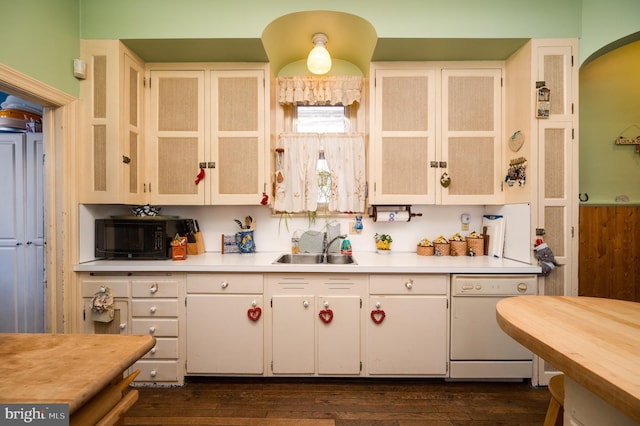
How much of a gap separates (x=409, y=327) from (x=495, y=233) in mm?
1121

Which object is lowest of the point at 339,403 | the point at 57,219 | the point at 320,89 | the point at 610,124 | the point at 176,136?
the point at 339,403

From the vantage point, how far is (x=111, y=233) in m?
2.31

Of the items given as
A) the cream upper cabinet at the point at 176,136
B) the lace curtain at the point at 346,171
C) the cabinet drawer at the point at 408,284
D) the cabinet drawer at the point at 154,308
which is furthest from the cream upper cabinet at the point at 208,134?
the cabinet drawer at the point at 408,284

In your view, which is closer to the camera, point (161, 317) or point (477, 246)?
point (161, 317)

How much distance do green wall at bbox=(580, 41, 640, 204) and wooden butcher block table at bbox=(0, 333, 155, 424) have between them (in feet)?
11.3

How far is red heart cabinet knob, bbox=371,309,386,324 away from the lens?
2.14 meters

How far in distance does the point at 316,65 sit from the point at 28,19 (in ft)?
5.93

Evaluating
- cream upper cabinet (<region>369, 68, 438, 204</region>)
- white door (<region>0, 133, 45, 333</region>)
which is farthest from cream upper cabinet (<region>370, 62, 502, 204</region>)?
white door (<region>0, 133, 45, 333</region>)

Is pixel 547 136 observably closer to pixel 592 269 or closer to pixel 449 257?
→ pixel 449 257

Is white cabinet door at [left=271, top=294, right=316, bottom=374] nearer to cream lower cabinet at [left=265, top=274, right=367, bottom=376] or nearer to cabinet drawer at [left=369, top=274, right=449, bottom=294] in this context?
cream lower cabinet at [left=265, top=274, right=367, bottom=376]

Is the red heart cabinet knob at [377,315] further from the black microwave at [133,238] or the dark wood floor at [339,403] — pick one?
the black microwave at [133,238]

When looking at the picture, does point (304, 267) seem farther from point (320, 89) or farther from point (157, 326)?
point (320, 89)

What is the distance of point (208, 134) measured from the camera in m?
2.48

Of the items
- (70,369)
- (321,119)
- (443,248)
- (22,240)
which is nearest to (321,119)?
(321,119)
